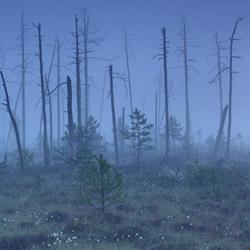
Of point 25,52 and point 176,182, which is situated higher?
point 25,52

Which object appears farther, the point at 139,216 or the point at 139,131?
the point at 139,131

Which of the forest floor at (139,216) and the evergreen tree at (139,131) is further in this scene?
the evergreen tree at (139,131)

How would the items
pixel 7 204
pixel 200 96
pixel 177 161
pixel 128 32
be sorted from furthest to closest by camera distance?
1. pixel 200 96
2. pixel 128 32
3. pixel 177 161
4. pixel 7 204

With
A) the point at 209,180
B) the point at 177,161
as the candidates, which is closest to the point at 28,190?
the point at 209,180

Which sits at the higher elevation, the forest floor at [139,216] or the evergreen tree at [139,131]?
the evergreen tree at [139,131]

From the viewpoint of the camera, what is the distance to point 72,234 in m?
9.73

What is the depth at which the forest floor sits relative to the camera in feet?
29.8

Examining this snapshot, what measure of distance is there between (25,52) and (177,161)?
25600 millimetres

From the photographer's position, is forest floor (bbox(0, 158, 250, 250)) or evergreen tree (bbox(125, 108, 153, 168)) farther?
evergreen tree (bbox(125, 108, 153, 168))

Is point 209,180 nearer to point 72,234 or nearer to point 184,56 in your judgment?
point 72,234

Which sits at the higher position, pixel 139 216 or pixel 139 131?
pixel 139 131

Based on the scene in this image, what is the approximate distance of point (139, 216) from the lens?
11641 mm

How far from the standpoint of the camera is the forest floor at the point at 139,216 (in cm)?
909

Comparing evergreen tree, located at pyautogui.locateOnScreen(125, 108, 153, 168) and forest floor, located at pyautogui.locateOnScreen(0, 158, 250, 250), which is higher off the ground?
evergreen tree, located at pyautogui.locateOnScreen(125, 108, 153, 168)
